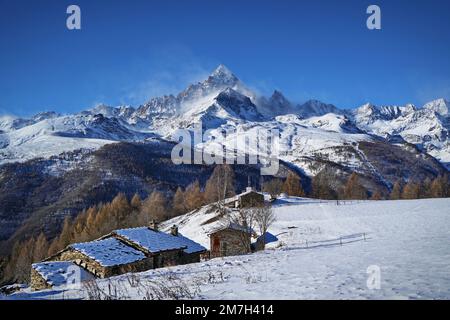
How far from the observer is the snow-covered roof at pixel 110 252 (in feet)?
100

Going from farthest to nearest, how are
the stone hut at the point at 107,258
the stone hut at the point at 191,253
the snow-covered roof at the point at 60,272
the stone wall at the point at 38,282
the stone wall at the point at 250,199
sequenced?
the stone wall at the point at 250,199 < the stone hut at the point at 191,253 < the stone hut at the point at 107,258 < the stone wall at the point at 38,282 < the snow-covered roof at the point at 60,272

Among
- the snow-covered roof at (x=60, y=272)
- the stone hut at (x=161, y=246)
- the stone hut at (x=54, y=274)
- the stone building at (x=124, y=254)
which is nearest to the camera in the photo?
the snow-covered roof at (x=60, y=272)

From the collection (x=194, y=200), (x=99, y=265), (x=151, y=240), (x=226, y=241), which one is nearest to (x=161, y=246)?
(x=151, y=240)

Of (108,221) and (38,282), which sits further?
(108,221)

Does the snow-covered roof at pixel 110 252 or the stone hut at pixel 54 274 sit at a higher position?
the snow-covered roof at pixel 110 252

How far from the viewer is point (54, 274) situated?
28.3 meters

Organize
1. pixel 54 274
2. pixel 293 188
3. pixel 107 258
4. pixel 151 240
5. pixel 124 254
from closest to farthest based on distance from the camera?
pixel 54 274
pixel 107 258
pixel 124 254
pixel 151 240
pixel 293 188

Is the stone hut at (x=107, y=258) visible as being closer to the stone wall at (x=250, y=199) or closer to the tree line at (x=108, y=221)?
the stone wall at (x=250, y=199)

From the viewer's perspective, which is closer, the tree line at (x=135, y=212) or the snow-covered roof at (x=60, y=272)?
the snow-covered roof at (x=60, y=272)

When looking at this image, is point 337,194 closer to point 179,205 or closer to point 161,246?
point 179,205

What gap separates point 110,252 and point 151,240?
18.2 ft

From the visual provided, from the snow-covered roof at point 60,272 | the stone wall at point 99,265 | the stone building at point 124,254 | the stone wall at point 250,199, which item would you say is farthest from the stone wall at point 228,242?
the stone wall at point 250,199

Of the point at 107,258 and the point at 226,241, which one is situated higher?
the point at 226,241

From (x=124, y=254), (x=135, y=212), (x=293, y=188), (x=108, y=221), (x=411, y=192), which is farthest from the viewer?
(x=411, y=192)
